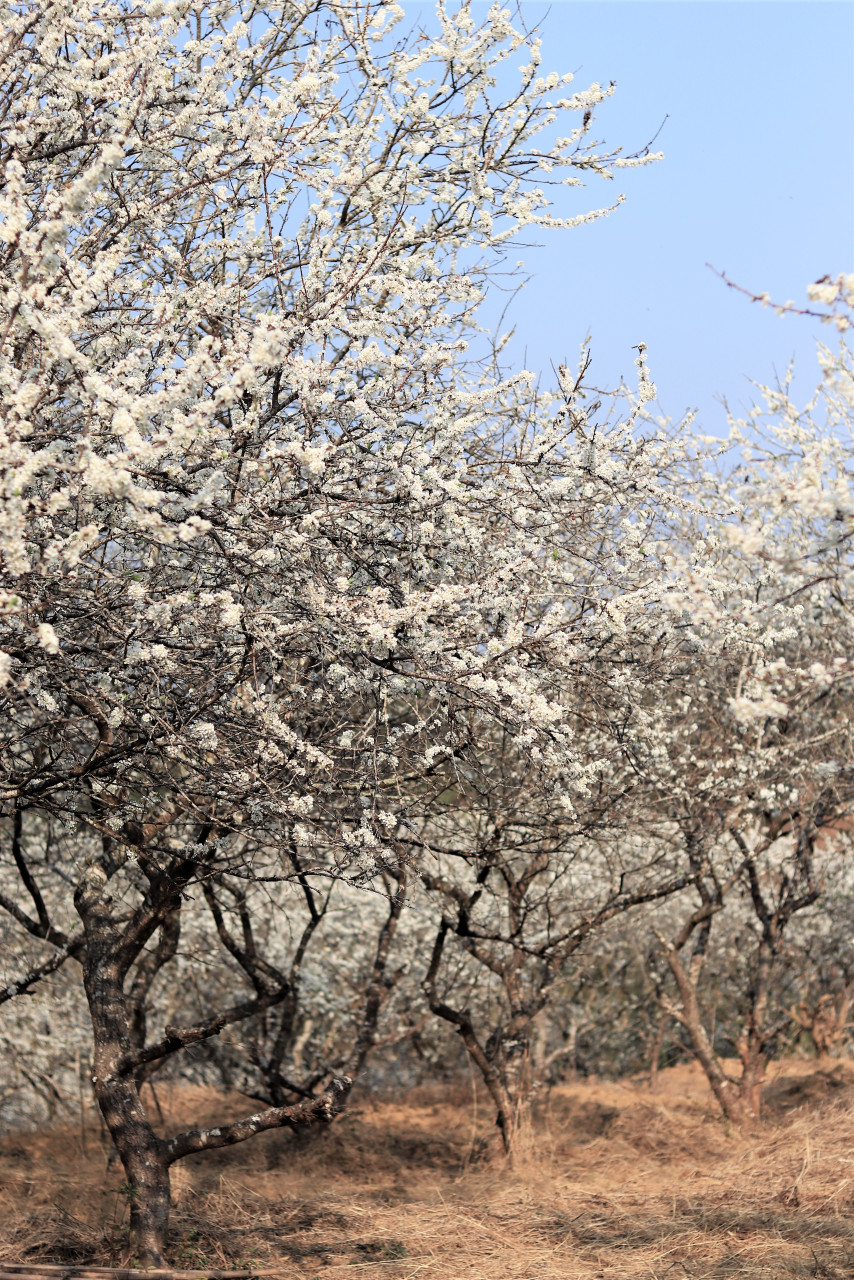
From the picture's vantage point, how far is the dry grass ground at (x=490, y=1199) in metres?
5.70

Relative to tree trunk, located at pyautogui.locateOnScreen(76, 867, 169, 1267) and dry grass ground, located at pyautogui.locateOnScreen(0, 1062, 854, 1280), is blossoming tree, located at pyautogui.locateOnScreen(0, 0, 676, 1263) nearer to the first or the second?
tree trunk, located at pyautogui.locateOnScreen(76, 867, 169, 1267)

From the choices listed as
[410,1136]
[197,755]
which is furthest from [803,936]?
[197,755]

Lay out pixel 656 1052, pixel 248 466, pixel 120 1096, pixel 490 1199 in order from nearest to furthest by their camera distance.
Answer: pixel 248 466 → pixel 120 1096 → pixel 490 1199 → pixel 656 1052

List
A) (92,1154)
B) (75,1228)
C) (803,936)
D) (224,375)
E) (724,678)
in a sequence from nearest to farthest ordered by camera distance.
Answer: (224,375)
(75,1228)
(724,678)
(92,1154)
(803,936)

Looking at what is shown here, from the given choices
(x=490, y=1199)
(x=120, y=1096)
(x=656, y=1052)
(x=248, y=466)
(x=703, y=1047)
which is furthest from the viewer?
(x=656, y=1052)

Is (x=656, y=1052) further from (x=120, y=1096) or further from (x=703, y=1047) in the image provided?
(x=120, y=1096)

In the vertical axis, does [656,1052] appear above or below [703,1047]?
below

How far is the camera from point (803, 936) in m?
12.8

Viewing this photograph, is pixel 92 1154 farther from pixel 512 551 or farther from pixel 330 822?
pixel 512 551

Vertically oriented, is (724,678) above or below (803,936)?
above

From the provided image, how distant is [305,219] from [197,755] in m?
2.72

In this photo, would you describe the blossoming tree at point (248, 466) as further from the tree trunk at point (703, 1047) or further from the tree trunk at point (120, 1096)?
the tree trunk at point (703, 1047)

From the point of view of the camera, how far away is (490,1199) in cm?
706

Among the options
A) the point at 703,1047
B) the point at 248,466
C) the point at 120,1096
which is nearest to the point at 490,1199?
the point at 120,1096
